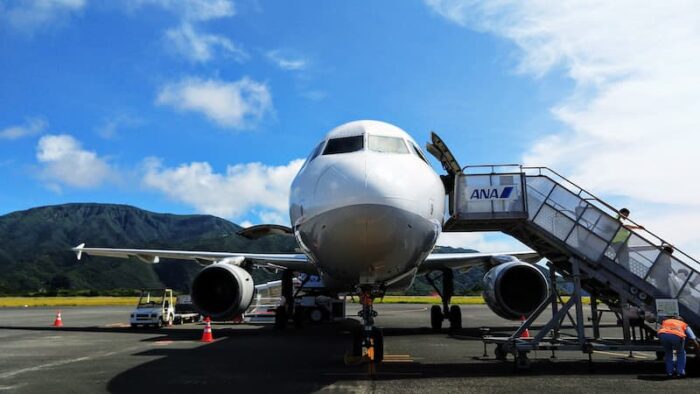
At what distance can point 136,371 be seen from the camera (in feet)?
27.2

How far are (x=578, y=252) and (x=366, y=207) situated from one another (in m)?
5.20

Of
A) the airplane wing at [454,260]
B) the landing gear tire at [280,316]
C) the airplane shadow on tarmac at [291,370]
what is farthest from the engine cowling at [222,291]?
the landing gear tire at [280,316]

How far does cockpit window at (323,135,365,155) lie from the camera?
7581mm

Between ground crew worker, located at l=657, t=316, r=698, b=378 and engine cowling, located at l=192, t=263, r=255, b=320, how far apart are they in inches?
302

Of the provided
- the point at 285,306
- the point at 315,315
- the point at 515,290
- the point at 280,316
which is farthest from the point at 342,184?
the point at 315,315

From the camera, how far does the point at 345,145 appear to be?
7762 mm

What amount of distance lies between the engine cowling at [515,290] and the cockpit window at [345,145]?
4.71 metres

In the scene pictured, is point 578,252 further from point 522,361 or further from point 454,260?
point 454,260

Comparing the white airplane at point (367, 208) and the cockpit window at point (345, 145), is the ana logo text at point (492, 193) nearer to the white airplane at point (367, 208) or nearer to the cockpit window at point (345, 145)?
the white airplane at point (367, 208)

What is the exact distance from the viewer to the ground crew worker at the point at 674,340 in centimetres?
750

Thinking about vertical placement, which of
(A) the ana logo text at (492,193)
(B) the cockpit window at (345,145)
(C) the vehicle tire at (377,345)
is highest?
(B) the cockpit window at (345,145)

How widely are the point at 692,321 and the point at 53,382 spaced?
10175 mm

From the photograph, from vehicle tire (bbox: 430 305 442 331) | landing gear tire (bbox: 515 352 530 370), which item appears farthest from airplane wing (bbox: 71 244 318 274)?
landing gear tire (bbox: 515 352 530 370)

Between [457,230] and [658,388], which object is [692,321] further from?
[457,230]
